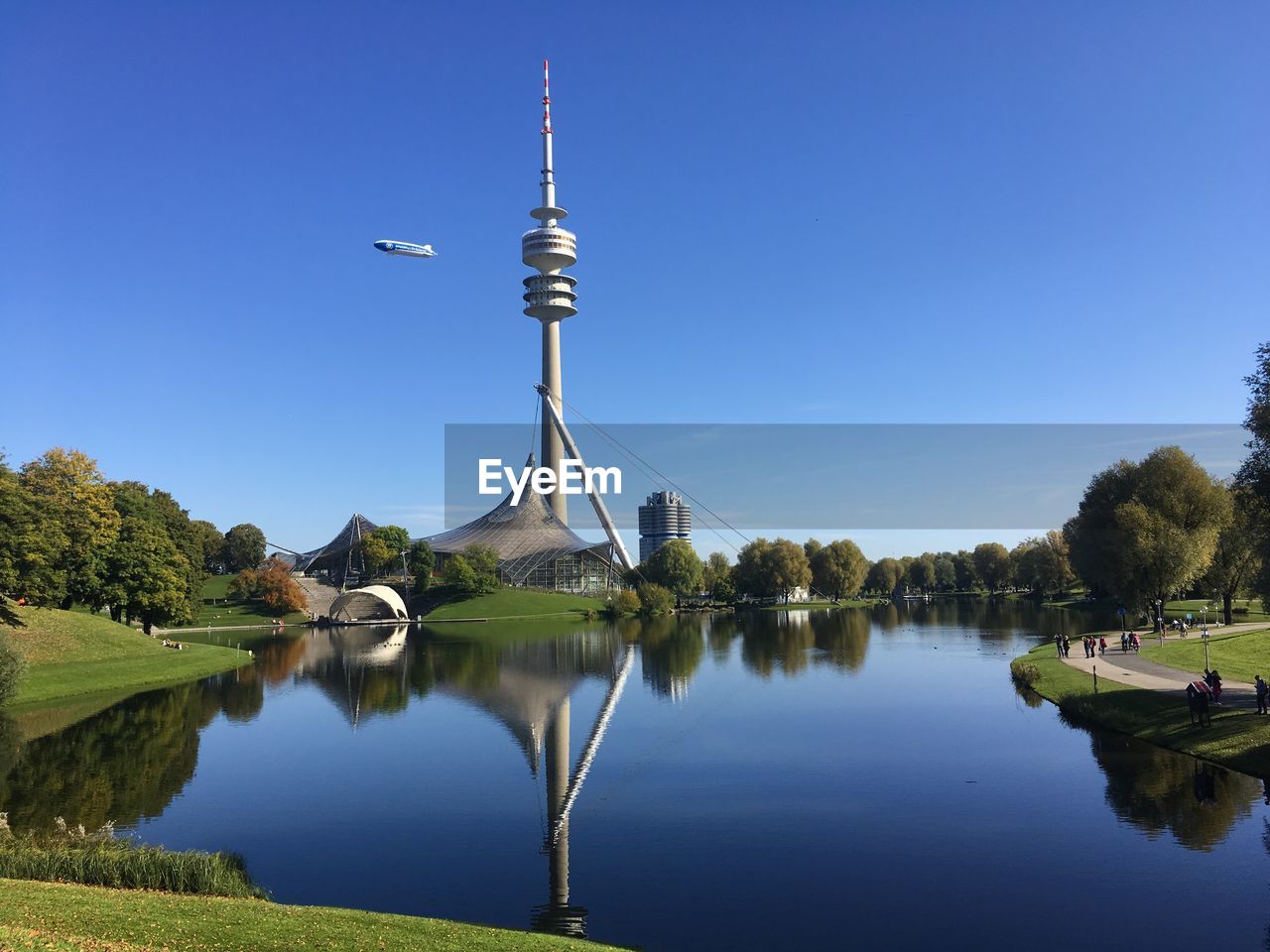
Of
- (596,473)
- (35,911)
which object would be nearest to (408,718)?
(35,911)

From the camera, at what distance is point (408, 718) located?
3222cm

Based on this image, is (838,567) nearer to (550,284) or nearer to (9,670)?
(550,284)

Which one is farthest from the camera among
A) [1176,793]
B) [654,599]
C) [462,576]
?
[462,576]

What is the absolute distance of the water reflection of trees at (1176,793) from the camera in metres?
17.0

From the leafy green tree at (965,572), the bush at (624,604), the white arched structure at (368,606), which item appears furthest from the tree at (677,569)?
the leafy green tree at (965,572)

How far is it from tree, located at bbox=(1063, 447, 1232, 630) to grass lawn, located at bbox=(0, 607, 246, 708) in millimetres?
51267

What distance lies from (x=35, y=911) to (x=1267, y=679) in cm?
3525

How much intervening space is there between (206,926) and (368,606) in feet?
302

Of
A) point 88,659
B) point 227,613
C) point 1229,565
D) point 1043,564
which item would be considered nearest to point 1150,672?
point 1229,565

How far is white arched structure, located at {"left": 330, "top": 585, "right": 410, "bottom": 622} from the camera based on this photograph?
97250 mm

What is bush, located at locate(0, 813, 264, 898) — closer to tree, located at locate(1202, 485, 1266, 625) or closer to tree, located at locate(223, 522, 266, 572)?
tree, located at locate(1202, 485, 1266, 625)

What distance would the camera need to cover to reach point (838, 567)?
4651 inches

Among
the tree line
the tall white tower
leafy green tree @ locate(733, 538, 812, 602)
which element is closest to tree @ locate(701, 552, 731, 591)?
leafy green tree @ locate(733, 538, 812, 602)

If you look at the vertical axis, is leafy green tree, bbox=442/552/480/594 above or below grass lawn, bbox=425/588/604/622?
above
